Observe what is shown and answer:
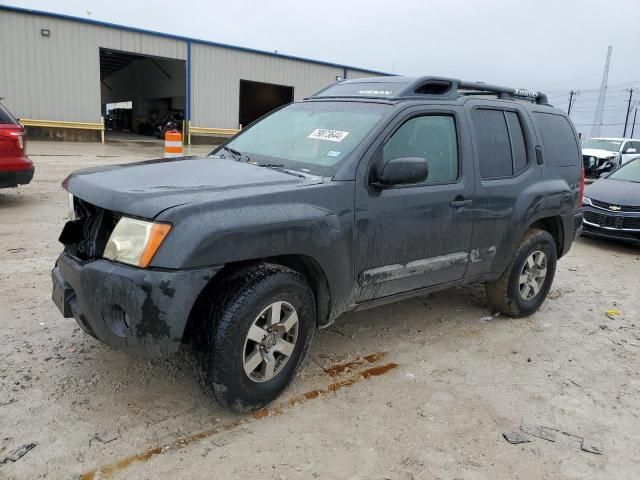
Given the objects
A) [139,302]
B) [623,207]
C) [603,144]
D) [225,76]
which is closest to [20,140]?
[139,302]

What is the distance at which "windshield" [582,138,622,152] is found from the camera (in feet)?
59.8

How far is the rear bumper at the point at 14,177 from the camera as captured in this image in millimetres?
7539

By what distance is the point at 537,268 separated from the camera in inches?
189

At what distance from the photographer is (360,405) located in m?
3.17

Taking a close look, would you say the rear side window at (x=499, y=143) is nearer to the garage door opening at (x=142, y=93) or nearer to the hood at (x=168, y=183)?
the hood at (x=168, y=183)

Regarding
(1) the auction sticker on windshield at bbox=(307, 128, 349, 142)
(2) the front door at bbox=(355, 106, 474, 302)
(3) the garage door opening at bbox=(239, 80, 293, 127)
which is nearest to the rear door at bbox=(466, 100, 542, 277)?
(2) the front door at bbox=(355, 106, 474, 302)

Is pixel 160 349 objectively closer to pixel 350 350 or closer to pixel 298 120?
pixel 350 350

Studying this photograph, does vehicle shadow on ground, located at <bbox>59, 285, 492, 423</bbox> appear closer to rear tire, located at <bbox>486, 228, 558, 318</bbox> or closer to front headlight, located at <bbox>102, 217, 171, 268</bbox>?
rear tire, located at <bbox>486, 228, 558, 318</bbox>

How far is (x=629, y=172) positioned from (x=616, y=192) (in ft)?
3.45

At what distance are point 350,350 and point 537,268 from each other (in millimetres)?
2042

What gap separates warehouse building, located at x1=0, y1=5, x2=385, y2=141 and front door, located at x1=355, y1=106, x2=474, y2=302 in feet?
65.8

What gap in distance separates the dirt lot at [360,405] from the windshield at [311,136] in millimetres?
1404

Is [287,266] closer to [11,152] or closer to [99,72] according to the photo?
[11,152]

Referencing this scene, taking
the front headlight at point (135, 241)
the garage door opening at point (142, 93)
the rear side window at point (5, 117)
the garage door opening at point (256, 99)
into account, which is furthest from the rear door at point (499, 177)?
the garage door opening at point (256, 99)
